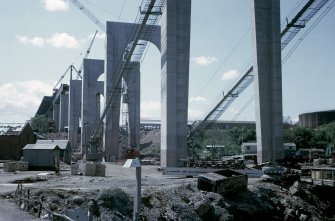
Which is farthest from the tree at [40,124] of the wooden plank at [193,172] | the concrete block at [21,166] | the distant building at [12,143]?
the wooden plank at [193,172]

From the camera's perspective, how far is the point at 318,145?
94.1 meters

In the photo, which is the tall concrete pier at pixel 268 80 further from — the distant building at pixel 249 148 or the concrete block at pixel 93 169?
the distant building at pixel 249 148

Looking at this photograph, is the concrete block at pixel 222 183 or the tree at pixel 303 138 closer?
the concrete block at pixel 222 183

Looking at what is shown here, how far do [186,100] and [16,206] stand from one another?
99.8 ft

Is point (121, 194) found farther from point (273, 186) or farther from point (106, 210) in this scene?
point (273, 186)

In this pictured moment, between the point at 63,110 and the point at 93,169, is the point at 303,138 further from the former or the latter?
the point at 63,110

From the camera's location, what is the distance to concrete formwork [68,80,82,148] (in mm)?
119625

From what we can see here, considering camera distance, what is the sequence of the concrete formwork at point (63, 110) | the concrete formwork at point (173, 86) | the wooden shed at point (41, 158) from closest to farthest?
the concrete formwork at point (173, 86)
the wooden shed at point (41, 158)
the concrete formwork at point (63, 110)

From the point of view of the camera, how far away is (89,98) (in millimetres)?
102875

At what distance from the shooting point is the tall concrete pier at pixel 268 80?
4541 centimetres

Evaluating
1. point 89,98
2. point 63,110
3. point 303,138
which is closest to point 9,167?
point 89,98

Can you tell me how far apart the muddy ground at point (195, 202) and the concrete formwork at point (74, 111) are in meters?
95.3

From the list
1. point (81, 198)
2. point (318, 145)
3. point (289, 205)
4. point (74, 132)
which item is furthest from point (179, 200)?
point (74, 132)

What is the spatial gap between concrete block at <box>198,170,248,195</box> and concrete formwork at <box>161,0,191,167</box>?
19088mm
